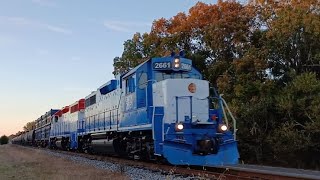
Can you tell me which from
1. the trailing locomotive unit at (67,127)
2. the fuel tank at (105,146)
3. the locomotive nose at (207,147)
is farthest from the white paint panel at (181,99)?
the trailing locomotive unit at (67,127)

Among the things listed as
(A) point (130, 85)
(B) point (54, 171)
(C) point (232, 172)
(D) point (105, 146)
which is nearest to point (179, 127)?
→ (C) point (232, 172)

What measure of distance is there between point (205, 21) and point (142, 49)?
862 cm

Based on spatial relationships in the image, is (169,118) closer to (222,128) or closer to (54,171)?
(222,128)

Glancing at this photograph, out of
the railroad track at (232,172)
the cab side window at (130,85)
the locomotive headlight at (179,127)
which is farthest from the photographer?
the cab side window at (130,85)

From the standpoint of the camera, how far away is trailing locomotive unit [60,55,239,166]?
1318cm

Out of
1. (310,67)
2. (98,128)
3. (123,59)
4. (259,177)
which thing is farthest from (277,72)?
(123,59)

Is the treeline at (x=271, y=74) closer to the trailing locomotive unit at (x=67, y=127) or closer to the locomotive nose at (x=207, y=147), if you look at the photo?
the trailing locomotive unit at (x=67, y=127)

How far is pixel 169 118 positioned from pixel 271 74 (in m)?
12.8

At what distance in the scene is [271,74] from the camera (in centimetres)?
2516

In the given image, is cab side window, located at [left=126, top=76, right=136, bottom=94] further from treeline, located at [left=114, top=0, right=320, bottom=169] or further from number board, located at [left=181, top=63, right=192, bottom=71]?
treeline, located at [left=114, top=0, right=320, bottom=169]

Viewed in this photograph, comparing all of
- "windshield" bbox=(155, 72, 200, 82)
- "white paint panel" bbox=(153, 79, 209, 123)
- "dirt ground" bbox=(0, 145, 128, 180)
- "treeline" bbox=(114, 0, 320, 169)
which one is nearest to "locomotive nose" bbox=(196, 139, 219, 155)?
"white paint panel" bbox=(153, 79, 209, 123)

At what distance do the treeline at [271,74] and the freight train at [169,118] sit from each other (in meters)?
6.75

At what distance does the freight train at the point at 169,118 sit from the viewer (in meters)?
13.2

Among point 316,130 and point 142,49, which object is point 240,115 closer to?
point 316,130
